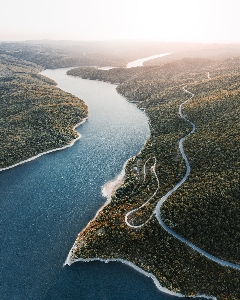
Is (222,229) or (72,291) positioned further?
(222,229)

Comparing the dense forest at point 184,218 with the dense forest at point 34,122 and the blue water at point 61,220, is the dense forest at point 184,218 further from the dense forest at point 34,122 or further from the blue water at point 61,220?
the dense forest at point 34,122

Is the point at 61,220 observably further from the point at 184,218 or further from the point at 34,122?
the point at 34,122

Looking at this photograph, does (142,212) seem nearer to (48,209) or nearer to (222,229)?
(222,229)

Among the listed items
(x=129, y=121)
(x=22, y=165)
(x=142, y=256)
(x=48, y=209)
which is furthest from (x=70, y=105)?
(x=142, y=256)

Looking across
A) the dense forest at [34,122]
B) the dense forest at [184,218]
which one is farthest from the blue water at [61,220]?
the dense forest at [34,122]

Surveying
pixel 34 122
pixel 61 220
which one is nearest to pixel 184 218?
pixel 61 220

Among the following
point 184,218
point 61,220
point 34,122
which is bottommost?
point 61,220
